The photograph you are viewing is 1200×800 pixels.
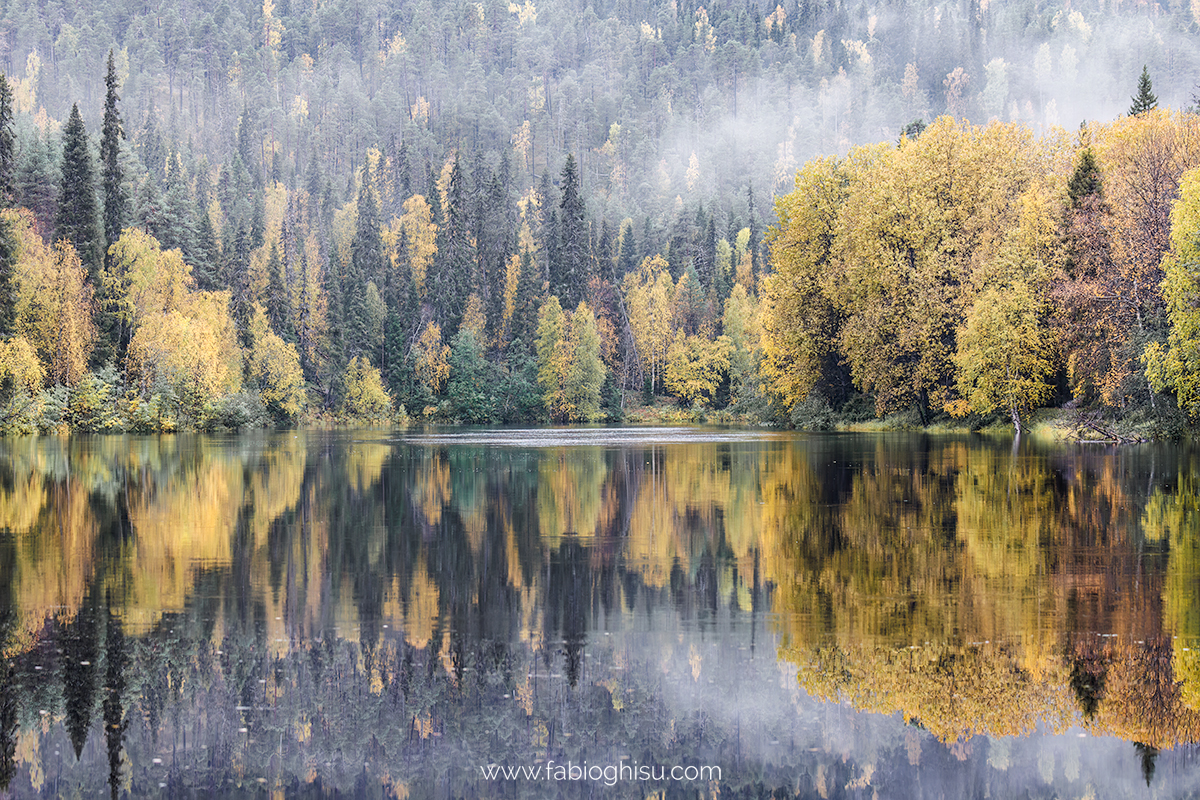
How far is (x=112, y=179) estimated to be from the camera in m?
72.6

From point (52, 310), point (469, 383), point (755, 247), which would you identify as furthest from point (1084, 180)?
Answer: point (755, 247)

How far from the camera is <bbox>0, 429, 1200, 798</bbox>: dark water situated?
24.7 ft

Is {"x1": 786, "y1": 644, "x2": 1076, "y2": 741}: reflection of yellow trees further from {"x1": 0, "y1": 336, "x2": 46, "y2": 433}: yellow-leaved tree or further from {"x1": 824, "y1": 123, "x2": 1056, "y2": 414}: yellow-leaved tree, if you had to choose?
{"x1": 0, "y1": 336, "x2": 46, "y2": 433}: yellow-leaved tree

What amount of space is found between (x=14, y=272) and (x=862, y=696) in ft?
201

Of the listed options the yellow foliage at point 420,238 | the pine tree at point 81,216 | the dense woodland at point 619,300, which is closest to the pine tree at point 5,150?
the dense woodland at point 619,300

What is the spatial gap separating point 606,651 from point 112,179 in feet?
235

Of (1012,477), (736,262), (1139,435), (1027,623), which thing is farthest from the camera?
(736,262)

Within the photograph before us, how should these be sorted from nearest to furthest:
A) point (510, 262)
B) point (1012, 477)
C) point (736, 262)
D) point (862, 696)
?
point (862, 696) < point (1012, 477) < point (510, 262) < point (736, 262)

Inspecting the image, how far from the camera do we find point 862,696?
28.4ft

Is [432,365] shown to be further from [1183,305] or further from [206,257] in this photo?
[1183,305]

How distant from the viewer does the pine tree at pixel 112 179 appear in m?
71.2

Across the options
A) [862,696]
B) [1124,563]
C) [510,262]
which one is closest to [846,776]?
[862,696]

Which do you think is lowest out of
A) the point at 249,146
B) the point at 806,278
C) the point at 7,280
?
the point at 7,280

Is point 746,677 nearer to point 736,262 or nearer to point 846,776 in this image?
point 846,776
